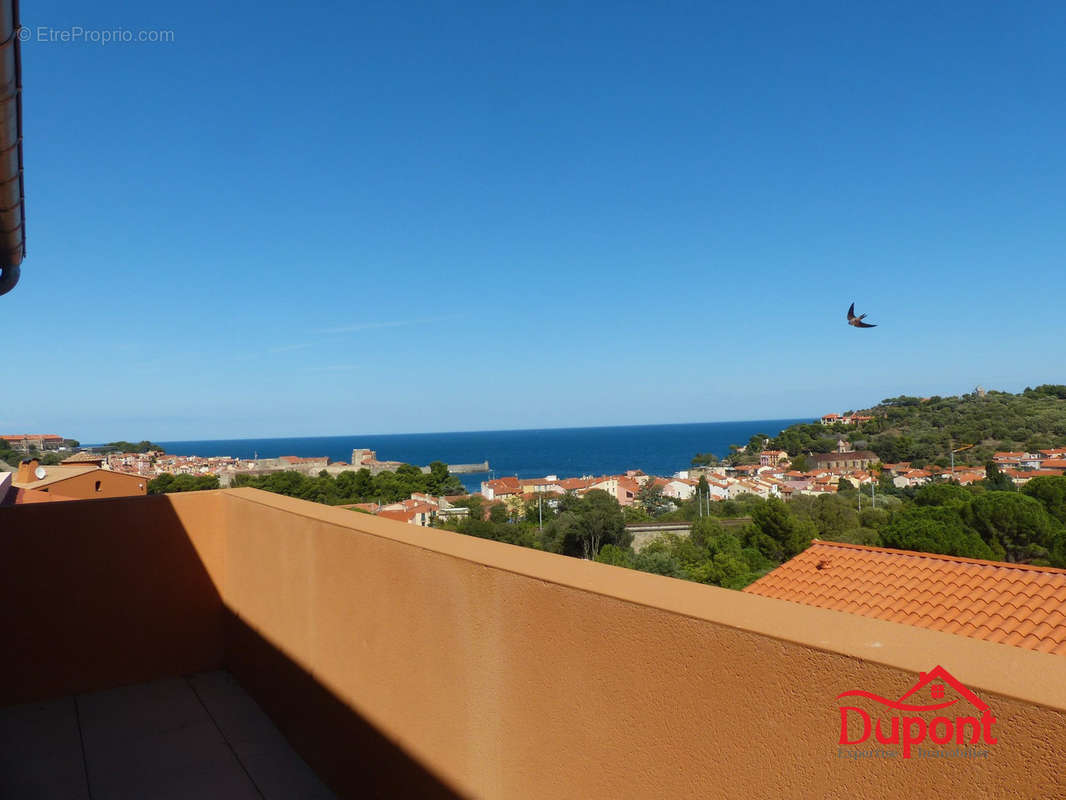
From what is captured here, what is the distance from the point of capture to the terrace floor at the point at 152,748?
2.29 meters

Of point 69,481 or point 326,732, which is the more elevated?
point 69,481

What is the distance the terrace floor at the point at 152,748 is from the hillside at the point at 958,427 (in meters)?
57.7

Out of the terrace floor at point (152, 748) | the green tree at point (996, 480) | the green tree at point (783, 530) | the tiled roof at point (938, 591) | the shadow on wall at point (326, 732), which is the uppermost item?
the shadow on wall at point (326, 732)

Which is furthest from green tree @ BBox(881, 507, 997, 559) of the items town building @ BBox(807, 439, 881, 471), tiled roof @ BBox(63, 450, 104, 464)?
town building @ BBox(807, 439, 881, 471)

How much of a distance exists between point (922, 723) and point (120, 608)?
348 cm

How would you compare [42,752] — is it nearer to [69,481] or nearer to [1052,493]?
[69,481]

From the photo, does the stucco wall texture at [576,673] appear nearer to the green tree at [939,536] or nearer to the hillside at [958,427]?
the green tree at [939,536]

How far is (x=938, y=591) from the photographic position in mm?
6812

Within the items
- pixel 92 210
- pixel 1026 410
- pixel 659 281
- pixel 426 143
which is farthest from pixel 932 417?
pixel 92 210

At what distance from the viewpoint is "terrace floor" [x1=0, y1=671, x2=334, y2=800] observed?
229 cm

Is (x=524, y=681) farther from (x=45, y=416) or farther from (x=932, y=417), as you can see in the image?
(x=932, y=417)

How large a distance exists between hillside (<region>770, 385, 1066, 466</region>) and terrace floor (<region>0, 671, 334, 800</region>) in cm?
5765

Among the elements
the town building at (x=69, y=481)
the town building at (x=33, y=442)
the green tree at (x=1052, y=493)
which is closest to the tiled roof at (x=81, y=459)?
the town building at (x=33, y=442)

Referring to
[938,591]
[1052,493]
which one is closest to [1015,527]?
[1052,493]
